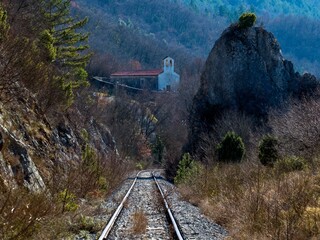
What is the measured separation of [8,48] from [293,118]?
53.9ft

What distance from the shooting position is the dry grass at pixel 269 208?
8984 mm

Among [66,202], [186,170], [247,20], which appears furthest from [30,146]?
[247,20]

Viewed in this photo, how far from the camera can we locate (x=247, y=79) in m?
42.7

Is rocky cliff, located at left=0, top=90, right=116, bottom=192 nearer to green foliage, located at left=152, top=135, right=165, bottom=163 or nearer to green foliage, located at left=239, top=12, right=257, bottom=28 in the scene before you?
green foliage, located at left=239, top=12, right=257, bottom=28

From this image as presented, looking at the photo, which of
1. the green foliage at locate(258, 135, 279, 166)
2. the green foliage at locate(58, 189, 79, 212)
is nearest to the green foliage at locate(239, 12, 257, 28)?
the green foliage at locate(258, 135, 279, 166)

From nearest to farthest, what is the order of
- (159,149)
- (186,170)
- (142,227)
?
(142,227)
(186,170)
(159,149)

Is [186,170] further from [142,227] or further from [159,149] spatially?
[159,149]

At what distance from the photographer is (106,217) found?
1423 centimetres

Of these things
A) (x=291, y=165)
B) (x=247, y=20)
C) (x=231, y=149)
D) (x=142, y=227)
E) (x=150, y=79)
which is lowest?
(x=142, y=227)

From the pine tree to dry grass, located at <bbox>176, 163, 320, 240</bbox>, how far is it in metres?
12.0

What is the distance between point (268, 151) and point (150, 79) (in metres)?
97.0

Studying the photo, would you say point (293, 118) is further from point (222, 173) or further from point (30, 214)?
point (30, 214)

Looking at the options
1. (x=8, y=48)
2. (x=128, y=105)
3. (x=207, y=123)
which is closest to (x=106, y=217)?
(x=8, y=48)

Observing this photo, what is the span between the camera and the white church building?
116 metres
